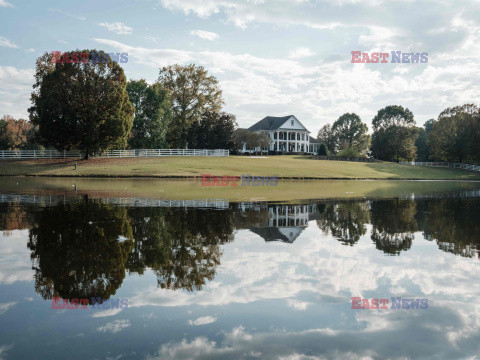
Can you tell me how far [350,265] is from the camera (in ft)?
26.3

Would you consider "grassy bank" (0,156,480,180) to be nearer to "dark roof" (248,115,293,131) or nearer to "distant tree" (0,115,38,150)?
Answer: "distant tree" (0,115,38,150)

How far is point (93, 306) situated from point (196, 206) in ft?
39.2

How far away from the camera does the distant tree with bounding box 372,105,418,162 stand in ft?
332

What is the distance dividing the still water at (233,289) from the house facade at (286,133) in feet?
355

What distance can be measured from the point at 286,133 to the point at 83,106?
7659 cm

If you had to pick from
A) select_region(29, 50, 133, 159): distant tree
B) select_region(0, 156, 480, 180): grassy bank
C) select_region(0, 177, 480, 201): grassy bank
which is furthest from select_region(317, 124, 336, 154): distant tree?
select_region(0, 177, 480, 201): grassy bank

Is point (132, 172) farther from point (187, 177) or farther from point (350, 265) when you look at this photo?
point (350, 265)

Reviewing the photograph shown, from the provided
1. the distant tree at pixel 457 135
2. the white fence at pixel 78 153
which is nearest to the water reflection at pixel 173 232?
the white fence at pixel 78 153

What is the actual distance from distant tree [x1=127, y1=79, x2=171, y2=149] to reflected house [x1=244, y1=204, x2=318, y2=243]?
57.2 meters

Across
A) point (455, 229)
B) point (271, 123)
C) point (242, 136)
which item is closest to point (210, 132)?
point (242, 136)

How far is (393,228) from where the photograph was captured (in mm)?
13102

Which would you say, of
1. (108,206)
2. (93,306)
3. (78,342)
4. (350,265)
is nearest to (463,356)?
(350,265)

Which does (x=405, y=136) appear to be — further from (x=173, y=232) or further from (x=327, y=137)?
(x=173, y=232)

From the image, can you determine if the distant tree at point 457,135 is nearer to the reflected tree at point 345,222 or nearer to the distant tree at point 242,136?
the distant tree at point 242,136
